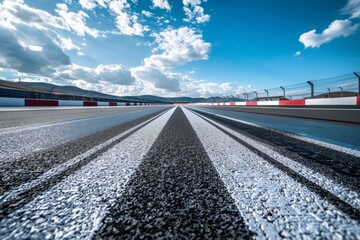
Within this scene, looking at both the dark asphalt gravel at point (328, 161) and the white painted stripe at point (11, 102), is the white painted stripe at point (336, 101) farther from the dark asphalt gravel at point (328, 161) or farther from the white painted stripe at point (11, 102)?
the white painted stripe at point (11, 102)

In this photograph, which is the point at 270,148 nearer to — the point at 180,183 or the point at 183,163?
the point at 183,163

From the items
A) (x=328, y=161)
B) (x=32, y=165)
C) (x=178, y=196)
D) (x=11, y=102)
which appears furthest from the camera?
(x=11, y=102)

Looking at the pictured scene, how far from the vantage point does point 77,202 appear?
32.6 inches

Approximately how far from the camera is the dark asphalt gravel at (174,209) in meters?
0.64

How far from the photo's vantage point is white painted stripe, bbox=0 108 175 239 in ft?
2.14

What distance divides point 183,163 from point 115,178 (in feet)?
1.89

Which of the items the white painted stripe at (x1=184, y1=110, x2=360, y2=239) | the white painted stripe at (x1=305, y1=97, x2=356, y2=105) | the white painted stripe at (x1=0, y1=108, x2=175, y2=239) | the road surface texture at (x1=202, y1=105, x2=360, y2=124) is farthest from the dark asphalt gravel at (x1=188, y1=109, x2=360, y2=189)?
the white painted stripe at (x1=305, y1=97, x2=356, y2=105)

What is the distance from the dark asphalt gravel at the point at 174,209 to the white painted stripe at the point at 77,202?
62 millimetres

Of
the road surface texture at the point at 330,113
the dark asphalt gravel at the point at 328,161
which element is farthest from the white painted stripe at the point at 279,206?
the road surface texture at the point at 330,113

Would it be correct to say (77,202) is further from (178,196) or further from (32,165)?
(32,165)

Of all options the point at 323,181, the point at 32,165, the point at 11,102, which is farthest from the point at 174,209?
the point at 11,102

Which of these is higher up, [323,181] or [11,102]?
[11,102]

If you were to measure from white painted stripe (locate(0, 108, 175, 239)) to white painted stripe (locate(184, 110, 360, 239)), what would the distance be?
65 centimetres

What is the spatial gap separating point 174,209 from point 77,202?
48 centimetres
